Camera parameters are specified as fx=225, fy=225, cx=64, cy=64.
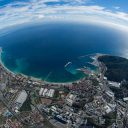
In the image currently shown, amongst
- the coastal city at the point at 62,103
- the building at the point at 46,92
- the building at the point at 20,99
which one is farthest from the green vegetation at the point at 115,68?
the building at the point at 20,99

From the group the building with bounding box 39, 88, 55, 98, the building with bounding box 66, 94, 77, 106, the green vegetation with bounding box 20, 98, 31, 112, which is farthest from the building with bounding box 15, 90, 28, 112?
the building with bounding box 66, 94, 77, 106

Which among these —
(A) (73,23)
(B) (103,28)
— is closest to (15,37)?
(A) (73,23)

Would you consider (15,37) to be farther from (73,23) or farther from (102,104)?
(102,104)

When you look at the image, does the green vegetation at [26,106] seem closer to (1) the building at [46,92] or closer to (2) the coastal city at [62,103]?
(2) the coastal city at [62,103]

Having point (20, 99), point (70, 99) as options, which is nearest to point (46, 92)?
point (70, 99)

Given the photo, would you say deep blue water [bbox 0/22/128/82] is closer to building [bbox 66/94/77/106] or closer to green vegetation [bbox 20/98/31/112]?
building [bbox 66/94/77/106]
